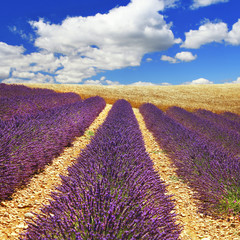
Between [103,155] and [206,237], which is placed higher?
[103,155]

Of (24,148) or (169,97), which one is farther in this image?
(169,97)

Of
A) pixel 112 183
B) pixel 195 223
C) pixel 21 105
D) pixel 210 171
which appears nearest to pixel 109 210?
pixel 112 183

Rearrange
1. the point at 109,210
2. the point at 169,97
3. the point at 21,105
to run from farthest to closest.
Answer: the point at 169,97, the point at 21,105, the point at 109,210

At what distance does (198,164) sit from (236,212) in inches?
50.3

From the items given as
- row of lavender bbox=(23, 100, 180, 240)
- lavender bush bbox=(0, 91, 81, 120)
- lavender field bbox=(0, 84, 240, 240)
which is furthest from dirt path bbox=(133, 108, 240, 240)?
lavender bush bbox=(0, 91, 81, 120)

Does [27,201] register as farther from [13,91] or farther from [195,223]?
[13,91]

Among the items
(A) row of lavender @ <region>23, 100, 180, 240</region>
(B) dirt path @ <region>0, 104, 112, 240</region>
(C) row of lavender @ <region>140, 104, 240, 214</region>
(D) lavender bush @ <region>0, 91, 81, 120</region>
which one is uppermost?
(D) lavender bush @ <region>0, 91, 81, 120</region>

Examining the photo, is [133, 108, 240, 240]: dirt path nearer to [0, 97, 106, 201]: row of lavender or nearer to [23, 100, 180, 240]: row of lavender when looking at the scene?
[23, 100, 180, 240]: row of lavender

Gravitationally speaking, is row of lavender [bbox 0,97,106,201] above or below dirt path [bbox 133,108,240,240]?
above

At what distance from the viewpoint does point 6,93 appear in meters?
10.4

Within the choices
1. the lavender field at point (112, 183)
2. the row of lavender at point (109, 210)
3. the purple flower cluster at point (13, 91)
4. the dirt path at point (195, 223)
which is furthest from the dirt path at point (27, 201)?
the purple flower cluster at point (13, 91)

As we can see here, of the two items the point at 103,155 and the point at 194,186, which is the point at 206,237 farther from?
the point at 103,155

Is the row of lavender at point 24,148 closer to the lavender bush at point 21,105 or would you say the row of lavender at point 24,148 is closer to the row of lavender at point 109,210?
the row of lavender at point 109,210

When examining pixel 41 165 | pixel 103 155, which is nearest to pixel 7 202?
pixel 41 165
